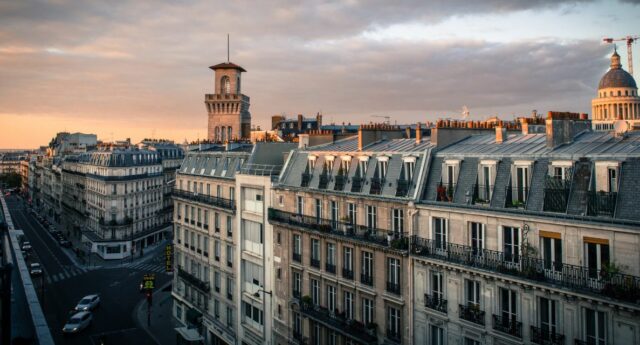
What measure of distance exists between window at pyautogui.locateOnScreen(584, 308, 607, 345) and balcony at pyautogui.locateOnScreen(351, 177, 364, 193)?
45.1ft

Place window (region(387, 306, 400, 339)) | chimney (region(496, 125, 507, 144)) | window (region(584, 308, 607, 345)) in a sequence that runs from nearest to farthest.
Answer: window (region(584, 308, 607, 345)), chimney (region(496, 125, 507, 144)), window (region(387, 306, 400, 339))

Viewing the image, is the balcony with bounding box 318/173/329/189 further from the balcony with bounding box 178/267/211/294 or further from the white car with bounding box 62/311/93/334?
the white car with bounding box 62/311/93/334

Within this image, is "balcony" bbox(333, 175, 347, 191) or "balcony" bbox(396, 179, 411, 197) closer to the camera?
"balcony" bbox(396, 179, 411, 197)

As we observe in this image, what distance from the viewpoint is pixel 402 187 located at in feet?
86.5

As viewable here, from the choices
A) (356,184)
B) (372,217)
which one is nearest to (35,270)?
(356,184)

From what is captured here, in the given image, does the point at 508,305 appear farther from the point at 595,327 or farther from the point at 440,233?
the point at 440,233

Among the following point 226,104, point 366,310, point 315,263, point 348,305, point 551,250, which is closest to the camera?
point 551,250

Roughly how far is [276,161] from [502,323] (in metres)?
23.3

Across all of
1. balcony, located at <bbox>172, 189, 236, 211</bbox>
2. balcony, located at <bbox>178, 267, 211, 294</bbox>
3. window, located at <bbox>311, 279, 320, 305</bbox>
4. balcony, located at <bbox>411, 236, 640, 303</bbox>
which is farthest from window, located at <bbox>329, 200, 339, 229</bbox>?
balcony, located at <bbox>178, 267, 211, 294</bbox>

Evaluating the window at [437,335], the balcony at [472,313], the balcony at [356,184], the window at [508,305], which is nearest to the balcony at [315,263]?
the balcony at [356,184]

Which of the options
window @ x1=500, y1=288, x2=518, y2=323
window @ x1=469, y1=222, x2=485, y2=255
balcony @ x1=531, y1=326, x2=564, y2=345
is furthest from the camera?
window @ x1=469, y1=222, x2=485, y2=255

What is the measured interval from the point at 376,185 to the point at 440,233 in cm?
517

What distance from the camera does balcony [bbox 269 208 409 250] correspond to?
84.7 ft

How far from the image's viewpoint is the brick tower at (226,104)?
86438 millimetres
